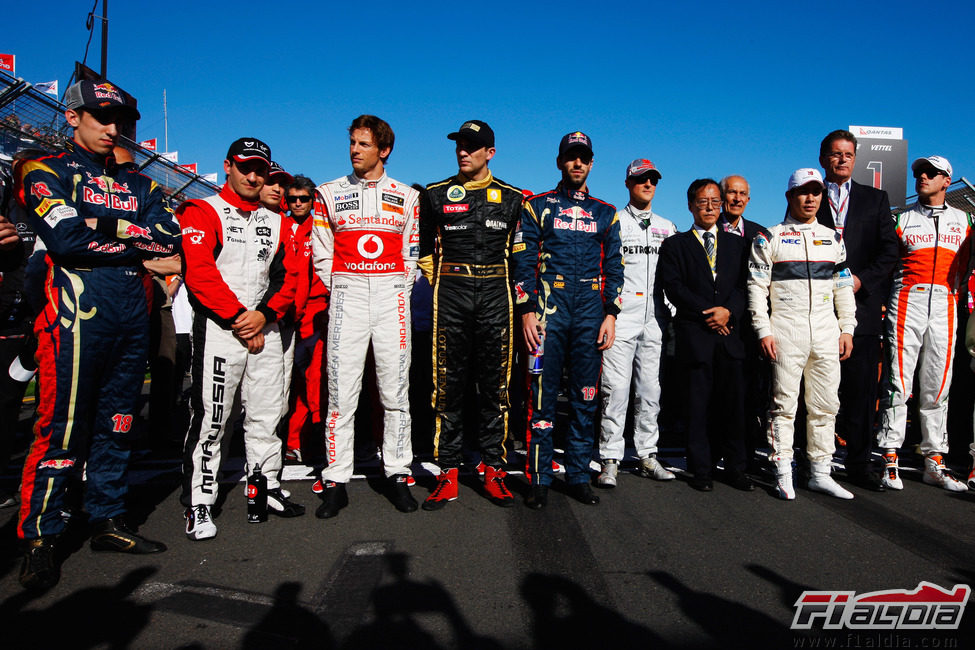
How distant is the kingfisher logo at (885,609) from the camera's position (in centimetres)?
233

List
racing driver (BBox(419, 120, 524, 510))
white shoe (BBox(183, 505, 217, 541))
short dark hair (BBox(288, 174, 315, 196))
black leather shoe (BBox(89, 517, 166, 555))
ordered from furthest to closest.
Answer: short dark hair (BBox(288, 174, 315, 196)) → racing driver (BBox(419, 120, 524, 510)) → white shoe (BBox(183, 505, 217, 541)) → black leather shoe (BBox(89, 517, 166, 555))

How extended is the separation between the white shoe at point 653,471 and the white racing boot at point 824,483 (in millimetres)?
984

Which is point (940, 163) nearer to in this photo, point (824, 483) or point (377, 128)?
point (824, 483)

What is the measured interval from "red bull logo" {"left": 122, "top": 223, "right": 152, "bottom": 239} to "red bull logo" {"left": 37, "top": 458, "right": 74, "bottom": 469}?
121 cm

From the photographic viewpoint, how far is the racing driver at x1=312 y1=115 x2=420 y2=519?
3727 millimetres

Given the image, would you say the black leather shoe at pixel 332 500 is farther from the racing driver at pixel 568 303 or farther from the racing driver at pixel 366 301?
the racing driver at pixel 568 303

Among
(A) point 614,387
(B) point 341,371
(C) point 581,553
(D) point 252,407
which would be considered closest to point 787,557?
(C) point 581,553

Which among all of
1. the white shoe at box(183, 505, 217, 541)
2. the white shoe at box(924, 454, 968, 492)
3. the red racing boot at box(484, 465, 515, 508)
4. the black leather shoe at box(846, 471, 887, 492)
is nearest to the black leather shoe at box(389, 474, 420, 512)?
the red racing boot at box(484, 465, 515, 508)

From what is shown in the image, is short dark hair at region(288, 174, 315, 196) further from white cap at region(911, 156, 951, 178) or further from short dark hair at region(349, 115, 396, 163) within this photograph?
white cap at region(911, 156, 951, 178)

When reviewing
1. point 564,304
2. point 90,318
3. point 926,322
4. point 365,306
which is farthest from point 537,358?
point 926,322

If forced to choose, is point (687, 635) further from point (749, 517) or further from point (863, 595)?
point (749, 517)

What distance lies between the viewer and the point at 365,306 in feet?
12.3

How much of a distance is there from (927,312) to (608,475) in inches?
115

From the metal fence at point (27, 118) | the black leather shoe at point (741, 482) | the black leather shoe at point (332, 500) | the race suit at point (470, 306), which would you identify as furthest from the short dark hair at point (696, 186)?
the metal fence at point (27, 118)
